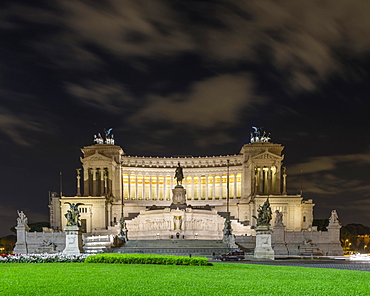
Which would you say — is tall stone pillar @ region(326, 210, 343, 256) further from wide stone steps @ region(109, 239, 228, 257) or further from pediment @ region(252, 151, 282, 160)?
pediment @ region(252, 151, 282, 160)

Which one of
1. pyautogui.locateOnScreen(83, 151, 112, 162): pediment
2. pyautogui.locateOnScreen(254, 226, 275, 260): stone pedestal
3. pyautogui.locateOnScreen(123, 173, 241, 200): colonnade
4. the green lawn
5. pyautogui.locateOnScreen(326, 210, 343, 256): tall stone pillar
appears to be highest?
pyautogui.locateOnScreen(83, 151, 112, 162): pediment

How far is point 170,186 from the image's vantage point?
5335 inches

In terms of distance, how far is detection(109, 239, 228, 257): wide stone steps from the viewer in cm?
6172

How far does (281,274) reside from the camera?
27281 millimetres

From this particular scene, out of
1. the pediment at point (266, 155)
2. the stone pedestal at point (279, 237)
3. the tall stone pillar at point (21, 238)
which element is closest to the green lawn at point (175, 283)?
the stone pedestal at point (279, 237)

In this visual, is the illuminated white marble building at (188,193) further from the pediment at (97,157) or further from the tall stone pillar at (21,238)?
the tall stone pillar at (21,238)

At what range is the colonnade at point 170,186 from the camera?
430 feet

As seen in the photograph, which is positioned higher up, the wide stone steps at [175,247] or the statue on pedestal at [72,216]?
the statue on pedestal at [72,216]

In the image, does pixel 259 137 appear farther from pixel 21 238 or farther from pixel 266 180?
pixel 21 238

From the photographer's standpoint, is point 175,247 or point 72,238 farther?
point 175,247

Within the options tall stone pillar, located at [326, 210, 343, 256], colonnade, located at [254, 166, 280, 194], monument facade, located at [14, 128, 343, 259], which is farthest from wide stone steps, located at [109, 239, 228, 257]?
colonnade, located at [254, 166, 280, 194]

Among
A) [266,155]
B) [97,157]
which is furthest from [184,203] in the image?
[97,157]

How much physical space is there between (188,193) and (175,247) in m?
65.5

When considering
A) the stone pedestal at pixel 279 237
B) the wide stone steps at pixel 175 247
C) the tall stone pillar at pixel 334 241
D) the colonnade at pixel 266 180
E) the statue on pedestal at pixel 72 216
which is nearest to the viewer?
the statue on pedestal at pixel 72 216
